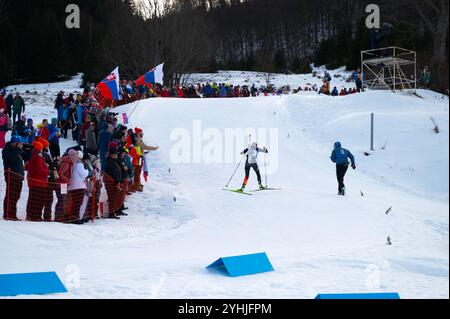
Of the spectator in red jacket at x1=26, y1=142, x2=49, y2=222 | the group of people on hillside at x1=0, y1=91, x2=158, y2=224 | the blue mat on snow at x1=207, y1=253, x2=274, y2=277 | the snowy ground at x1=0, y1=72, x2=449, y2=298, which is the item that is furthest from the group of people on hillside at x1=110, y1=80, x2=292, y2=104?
the blue mat on snow at x1=207, y1=253, x2=274, y2=277

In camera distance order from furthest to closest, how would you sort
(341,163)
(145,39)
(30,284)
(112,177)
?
1. (145,39)
2. (341,163)
3. (112,177)
4. (30,284)

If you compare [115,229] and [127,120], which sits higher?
[127,120]

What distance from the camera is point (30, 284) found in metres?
7.25

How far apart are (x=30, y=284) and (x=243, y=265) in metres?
3.28

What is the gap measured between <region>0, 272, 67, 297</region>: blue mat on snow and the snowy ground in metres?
0.25

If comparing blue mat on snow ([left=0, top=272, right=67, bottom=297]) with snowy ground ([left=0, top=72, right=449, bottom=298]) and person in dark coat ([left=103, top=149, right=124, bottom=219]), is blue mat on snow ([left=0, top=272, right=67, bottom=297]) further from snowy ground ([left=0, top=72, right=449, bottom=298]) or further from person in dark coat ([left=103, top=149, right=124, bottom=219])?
person in dark coat ([left=103, top=149, right=124, bottom=219])

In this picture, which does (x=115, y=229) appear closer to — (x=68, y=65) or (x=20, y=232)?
(x=20, y=232)

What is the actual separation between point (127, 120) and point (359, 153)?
34.6 feet

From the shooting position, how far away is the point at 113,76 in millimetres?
21047

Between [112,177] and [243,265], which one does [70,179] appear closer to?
[112,177]

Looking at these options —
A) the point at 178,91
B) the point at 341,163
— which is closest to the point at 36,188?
the point at 341,163

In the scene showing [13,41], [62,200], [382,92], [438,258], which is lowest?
[438,258]

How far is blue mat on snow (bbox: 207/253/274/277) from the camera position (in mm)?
8758
